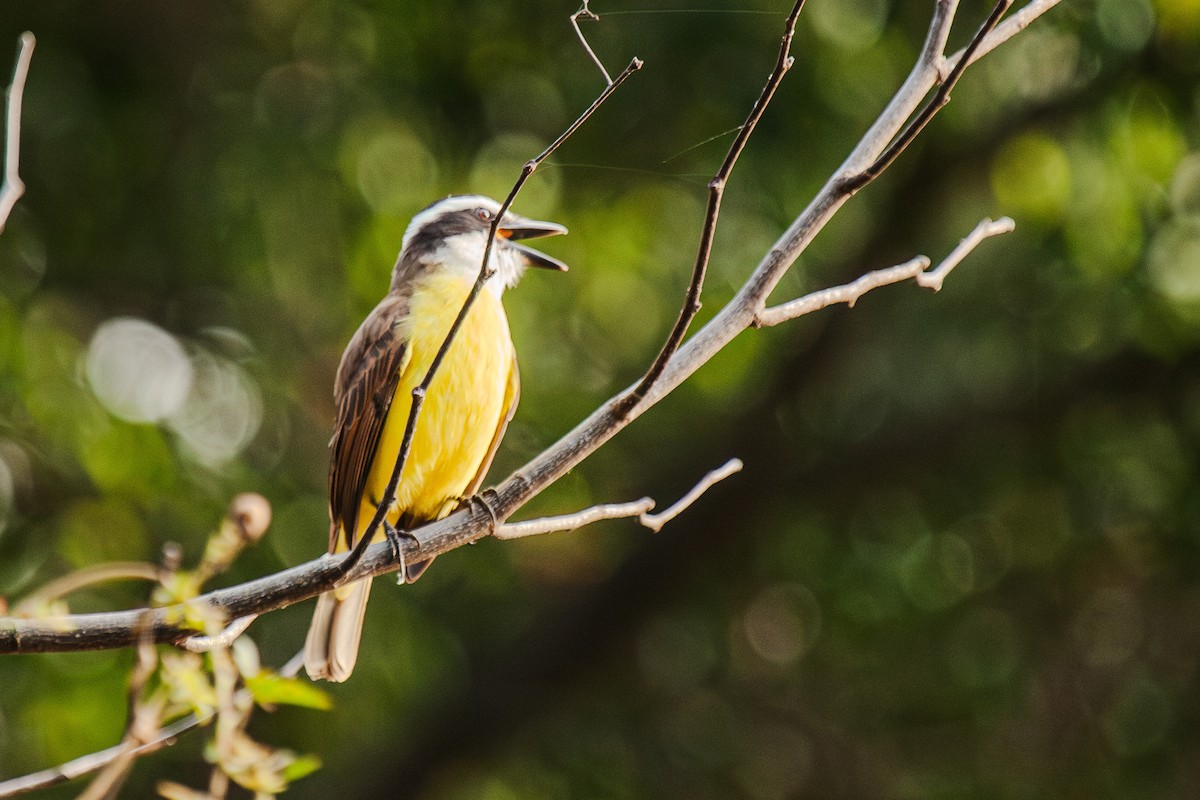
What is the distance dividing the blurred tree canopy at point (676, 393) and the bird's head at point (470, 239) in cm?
147

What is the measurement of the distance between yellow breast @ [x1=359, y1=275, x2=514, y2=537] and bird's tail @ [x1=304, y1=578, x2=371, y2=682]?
24 centimetres

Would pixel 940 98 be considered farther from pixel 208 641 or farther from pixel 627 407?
pixel 208 641

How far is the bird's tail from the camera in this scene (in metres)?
3.39

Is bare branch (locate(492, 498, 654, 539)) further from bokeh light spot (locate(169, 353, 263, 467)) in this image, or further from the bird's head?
bokeh light spot (locate(169, 353, 263, 467))

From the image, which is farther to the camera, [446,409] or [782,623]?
[782,623]

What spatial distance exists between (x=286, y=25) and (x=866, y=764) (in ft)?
16.8

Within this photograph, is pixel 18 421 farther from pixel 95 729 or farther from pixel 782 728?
pixel 782 728

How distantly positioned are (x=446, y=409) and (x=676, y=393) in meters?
4.07

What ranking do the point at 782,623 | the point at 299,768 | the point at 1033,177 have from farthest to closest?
the point at 782,623
the point at 1033,177
the point at 299,768

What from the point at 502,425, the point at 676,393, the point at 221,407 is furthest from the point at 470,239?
the point at 221,407

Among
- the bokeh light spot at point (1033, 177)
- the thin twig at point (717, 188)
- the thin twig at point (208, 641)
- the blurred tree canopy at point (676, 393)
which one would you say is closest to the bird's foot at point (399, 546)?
the thin twig at point (208, 641)

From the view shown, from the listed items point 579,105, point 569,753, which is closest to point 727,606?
Result: point 569,753

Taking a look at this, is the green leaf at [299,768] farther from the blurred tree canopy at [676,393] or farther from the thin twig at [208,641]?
the blurred tree canopy at [676,393]

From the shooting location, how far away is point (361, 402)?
3.79m
